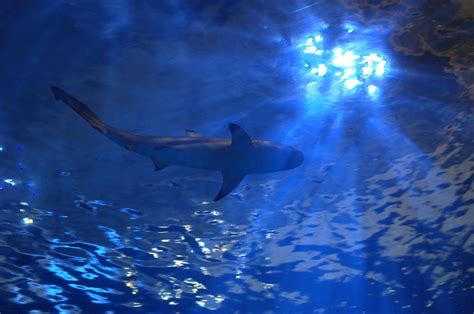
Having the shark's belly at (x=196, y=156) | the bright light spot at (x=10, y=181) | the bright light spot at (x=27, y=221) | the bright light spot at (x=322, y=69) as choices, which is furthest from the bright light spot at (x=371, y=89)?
the bright light spot at (x=27, y=221)

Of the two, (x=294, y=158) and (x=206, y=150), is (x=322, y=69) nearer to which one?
(x=294, y=158)

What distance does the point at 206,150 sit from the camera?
241 inches

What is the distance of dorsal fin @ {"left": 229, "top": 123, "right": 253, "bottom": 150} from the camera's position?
563 cm

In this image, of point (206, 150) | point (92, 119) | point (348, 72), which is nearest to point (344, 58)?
point (348, 72)

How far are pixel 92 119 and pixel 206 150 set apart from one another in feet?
5.36

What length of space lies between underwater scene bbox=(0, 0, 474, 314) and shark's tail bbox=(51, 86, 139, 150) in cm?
3

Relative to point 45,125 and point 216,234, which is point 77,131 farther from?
point 216,234

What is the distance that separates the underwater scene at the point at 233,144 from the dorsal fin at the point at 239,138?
34 millimetres

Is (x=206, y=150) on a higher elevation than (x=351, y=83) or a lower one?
lower

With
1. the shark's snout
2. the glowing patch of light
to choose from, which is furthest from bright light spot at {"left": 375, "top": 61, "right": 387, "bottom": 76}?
the shark's snout

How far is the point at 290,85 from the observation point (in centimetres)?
858

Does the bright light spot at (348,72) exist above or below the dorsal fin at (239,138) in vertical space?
above

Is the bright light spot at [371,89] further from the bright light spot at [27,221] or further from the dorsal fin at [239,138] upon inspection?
the bright light spot at [27,221]

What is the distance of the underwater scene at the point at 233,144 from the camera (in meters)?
7.27
